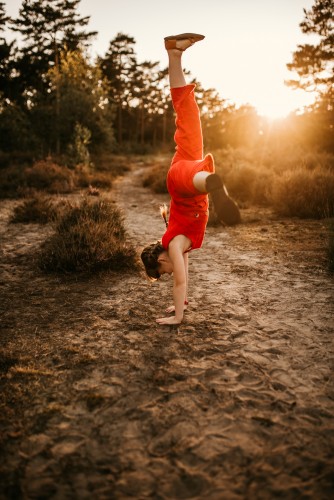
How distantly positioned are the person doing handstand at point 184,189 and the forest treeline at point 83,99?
15318 mm

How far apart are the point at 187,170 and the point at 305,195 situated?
6.69 m

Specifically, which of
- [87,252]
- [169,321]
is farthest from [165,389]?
[87,252]

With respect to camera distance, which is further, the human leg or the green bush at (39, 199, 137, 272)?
the green bush at (39, 199, 137, 272)

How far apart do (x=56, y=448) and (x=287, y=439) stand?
1.35m

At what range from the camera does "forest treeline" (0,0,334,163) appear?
800 inches

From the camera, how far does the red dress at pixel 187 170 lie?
2.33 m

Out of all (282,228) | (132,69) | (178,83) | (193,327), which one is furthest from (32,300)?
(132,69)

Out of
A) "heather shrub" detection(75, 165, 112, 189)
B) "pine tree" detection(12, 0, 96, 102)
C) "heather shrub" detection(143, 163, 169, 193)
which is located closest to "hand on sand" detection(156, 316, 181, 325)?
"heather shrub" detection(143, 163, 169, 193)

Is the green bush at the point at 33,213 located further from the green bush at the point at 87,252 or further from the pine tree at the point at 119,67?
the pine tree at the point at 119,67

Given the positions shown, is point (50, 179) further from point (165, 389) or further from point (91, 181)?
point (165, 389)

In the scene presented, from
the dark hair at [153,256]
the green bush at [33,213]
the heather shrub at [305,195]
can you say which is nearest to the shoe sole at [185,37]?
the dark hair at [153,256]

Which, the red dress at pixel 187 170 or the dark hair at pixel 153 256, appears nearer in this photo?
the red dress at pixel 187 170

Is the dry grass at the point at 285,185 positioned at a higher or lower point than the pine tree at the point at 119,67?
lower

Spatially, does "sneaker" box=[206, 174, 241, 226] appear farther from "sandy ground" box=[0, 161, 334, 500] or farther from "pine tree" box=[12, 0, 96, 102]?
"pine tree" box=[12, 0, 96, 102]
